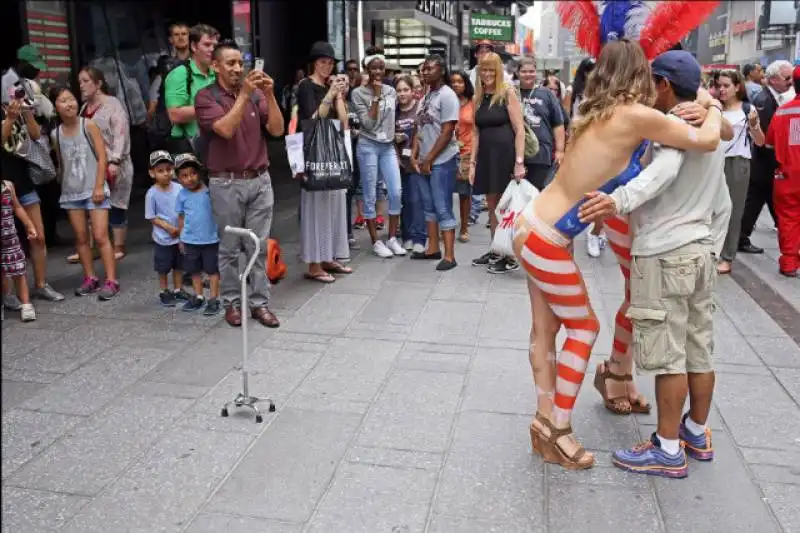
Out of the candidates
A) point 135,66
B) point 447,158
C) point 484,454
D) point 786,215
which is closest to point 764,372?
point 484,454

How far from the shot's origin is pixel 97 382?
4.51 meters

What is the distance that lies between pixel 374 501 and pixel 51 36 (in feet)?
28.4

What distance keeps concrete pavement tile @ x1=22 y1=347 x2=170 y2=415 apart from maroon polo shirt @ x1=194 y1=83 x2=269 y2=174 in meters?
1.39

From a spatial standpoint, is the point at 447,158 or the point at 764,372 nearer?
the point at 764,372

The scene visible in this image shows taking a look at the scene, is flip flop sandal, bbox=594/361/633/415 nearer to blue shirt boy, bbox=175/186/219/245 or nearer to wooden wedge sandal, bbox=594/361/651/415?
wooden wedge sandal, bbox=594/361/651/415

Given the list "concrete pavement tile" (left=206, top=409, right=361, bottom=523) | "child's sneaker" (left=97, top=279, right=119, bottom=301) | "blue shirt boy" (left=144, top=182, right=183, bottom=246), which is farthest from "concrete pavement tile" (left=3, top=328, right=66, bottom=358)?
"concrete pavement tile" (left=206, top=409, right=361, bottom=523)

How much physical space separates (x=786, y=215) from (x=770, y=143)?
801mm

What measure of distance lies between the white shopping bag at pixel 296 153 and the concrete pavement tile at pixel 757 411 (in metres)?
3.50

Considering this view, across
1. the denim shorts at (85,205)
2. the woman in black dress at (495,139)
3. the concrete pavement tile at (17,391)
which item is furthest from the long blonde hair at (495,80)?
the concrete pavement tile at (17,391)

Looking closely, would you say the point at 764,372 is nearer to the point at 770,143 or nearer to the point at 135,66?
the point at 770,143

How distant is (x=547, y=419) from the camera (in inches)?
139

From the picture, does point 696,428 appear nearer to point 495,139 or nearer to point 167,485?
point 167,485

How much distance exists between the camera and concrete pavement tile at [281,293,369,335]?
18.2 ft

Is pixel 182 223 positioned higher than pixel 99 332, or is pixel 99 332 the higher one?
pixel 182 223
